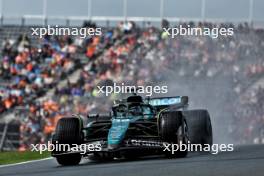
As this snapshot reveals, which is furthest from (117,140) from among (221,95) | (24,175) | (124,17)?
(124,17)

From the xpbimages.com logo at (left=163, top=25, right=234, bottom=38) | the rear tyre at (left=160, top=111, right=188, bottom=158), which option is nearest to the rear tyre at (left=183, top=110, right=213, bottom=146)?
the rear tyre at (left=160, top=111, right=188, bottom=158)

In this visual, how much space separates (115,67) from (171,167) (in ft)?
56.2

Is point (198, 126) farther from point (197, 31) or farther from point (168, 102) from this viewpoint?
point (197, 31)

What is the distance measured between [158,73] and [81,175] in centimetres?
1611

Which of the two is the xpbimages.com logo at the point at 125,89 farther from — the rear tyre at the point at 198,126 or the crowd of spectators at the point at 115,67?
the rear tyre at the point at 198,126

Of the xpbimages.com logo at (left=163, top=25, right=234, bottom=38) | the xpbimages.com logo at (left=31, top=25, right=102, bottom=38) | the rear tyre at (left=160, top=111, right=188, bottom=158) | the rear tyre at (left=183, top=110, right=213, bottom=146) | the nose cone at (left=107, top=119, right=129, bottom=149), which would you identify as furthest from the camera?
the xpbimages.com logo at (left=31, top=25, right=102, bottom=38)

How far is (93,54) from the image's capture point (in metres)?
29.9

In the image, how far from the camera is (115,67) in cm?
2892

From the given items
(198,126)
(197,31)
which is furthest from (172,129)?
(197,31)

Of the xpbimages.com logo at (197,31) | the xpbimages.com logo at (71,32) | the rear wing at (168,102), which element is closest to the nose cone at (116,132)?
the rear wing at (168,102)

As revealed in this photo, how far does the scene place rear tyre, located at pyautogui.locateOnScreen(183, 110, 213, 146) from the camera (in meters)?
16.3

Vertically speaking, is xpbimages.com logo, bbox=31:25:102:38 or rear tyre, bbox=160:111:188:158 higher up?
xpbimages.com logo, bbox=31:25:102:38

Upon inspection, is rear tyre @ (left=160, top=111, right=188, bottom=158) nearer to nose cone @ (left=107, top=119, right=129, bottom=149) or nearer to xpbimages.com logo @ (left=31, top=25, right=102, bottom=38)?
nose cone @ (left=107, top=119, right=129, bottom=149)

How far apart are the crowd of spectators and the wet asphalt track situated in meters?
10.7
